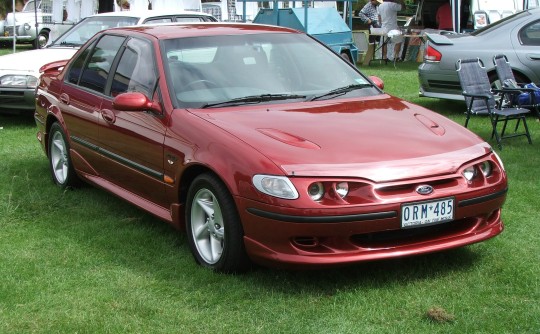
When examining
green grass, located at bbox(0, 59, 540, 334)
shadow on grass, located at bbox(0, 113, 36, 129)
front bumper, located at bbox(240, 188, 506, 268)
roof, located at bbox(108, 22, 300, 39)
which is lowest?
shadow on grass, located at bbox(0, 113, 36, 129)

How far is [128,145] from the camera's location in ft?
18.2

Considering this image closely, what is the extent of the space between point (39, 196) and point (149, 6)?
15166mm

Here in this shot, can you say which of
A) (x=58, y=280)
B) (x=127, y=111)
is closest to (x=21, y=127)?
(x=127, y=111)

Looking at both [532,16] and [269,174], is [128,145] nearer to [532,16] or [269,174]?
[269,174]

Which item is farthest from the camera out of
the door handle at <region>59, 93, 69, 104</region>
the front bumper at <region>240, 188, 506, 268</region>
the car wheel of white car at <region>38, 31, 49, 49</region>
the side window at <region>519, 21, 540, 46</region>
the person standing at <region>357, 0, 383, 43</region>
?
the person standing at <region>357, 0, 383, 43</region>

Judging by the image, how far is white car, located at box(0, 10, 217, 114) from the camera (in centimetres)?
1005

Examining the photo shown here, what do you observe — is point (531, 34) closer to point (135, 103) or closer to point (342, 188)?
point (135, 103)

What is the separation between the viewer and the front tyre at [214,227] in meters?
4.50

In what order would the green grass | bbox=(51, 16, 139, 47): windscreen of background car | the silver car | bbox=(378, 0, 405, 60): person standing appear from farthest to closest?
bbox=(378, 0, 405, 60): person standing
bbox=(51, 16, 139, 47): windscreen of background car
the silver car
the green grass

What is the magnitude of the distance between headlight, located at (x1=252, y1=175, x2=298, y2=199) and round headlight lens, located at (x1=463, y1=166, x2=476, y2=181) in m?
1.04

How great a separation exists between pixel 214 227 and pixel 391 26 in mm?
16113

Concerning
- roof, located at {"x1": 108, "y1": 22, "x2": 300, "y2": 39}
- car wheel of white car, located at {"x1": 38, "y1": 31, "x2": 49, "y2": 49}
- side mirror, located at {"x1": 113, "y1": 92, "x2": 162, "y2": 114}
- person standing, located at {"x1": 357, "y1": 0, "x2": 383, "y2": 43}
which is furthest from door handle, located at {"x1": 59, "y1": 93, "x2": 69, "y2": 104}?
person standing, located at {"x1": 357, "y1": 0, "x2": 383, "y2": 43}

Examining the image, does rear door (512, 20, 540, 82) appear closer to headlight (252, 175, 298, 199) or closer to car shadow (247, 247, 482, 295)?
car shadow (247, 247, 482, 295)

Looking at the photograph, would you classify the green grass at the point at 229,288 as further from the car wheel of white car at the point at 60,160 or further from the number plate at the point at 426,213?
the car wheel of white car at the point at 60,160
